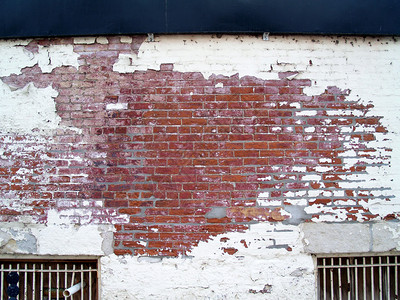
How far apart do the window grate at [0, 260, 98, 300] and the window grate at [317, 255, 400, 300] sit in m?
2.31

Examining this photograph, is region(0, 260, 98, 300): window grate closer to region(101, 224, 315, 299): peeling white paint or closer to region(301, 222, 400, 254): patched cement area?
region(101, 224, 315, 299): peeling white paint

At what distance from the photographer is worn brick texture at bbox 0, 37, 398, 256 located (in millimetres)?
2596

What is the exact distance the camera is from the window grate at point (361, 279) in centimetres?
271

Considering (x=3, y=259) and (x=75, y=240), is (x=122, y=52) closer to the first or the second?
(x=75, y=240)

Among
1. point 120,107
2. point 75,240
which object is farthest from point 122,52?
Answer: point 75,240

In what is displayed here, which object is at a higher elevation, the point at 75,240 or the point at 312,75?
the point at 312,75

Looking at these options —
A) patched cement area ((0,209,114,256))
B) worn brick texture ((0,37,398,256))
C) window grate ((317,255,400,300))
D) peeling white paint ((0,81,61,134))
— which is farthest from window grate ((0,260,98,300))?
window grate ((317,255,400,300))

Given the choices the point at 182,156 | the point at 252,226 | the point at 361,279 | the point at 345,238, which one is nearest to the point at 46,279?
the point at 182,156

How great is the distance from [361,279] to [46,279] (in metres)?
3.20

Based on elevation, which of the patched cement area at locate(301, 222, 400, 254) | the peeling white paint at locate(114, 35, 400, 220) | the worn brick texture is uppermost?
the peeling white paint at locate(114, 35, 400, 220)

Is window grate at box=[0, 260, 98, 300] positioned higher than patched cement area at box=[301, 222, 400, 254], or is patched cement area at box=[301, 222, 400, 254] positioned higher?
patched cement area at box=[301, 222, 400, 254]

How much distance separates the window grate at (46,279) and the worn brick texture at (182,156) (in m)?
0.49

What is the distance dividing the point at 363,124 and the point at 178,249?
2.15 meters

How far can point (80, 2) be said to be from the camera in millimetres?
2633
